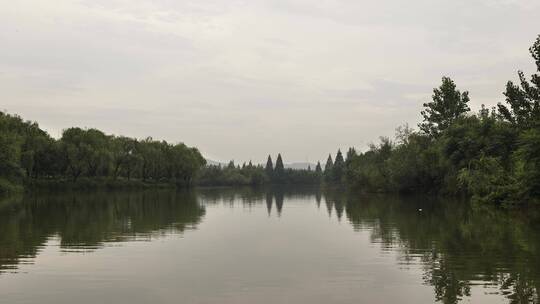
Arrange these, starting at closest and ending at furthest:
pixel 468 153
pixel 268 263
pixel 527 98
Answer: pixel 268 263 < pixel 527 98 < pixel 468 153

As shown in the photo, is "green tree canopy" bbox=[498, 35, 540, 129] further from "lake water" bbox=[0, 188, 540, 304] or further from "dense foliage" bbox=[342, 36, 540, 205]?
"lake water" bbox=[0, 188, 540, 304]

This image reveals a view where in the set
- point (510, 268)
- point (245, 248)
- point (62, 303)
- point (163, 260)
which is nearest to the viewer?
point (62, 303)

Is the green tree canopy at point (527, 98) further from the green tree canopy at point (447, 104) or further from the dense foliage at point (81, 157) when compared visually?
the dense foliage at point (81, 157)

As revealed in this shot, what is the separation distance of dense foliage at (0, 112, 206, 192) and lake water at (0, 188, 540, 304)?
50563mm

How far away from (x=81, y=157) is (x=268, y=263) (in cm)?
8946

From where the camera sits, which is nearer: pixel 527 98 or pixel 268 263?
pixel 268 263

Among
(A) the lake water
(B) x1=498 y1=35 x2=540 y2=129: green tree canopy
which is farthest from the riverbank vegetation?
(A) the lake water

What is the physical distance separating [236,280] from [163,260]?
185 inches

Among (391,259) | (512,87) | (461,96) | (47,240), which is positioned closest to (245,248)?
(391,259)

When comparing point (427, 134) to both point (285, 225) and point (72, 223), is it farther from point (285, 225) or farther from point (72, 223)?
point (72, 223)

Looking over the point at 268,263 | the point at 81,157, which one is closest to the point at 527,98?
the point at 268,263

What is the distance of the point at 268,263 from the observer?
19375 mm

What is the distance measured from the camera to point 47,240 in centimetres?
2477

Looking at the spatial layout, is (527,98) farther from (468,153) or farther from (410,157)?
(410,157)
